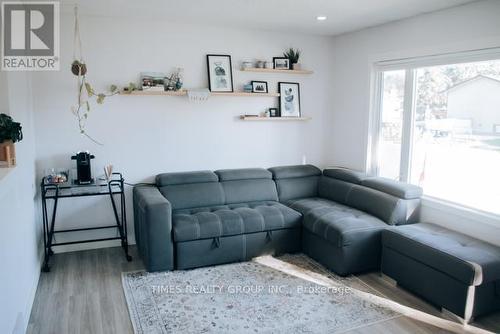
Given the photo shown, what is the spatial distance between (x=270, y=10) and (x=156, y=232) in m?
2.30

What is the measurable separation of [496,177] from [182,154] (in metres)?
3.07

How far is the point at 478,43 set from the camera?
3.34 meters

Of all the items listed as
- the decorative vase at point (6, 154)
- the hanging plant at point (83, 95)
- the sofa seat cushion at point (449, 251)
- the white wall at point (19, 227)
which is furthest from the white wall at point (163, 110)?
the sofa seat cushion at point (449, 251)

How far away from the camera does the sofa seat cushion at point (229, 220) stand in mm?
3621

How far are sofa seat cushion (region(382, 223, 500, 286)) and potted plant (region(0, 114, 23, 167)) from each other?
2.93 m

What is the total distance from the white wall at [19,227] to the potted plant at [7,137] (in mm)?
88

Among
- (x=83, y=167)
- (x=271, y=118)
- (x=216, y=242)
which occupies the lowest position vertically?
(x=216, y=242)

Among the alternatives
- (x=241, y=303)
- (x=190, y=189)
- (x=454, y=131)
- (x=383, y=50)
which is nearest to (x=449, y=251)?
(x=454, y=131)

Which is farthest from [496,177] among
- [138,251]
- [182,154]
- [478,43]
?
[138,251]

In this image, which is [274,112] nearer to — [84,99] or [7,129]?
[84,99]

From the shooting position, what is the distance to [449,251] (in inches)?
117

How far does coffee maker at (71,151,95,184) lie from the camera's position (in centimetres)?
387

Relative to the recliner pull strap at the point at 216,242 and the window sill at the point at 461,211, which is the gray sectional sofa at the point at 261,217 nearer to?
the recliner pull strap at the point at 216,242

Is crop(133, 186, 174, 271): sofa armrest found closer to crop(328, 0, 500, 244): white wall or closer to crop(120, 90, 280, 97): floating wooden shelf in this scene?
crop(120, 90, 280, 97): floating wooden shelf
